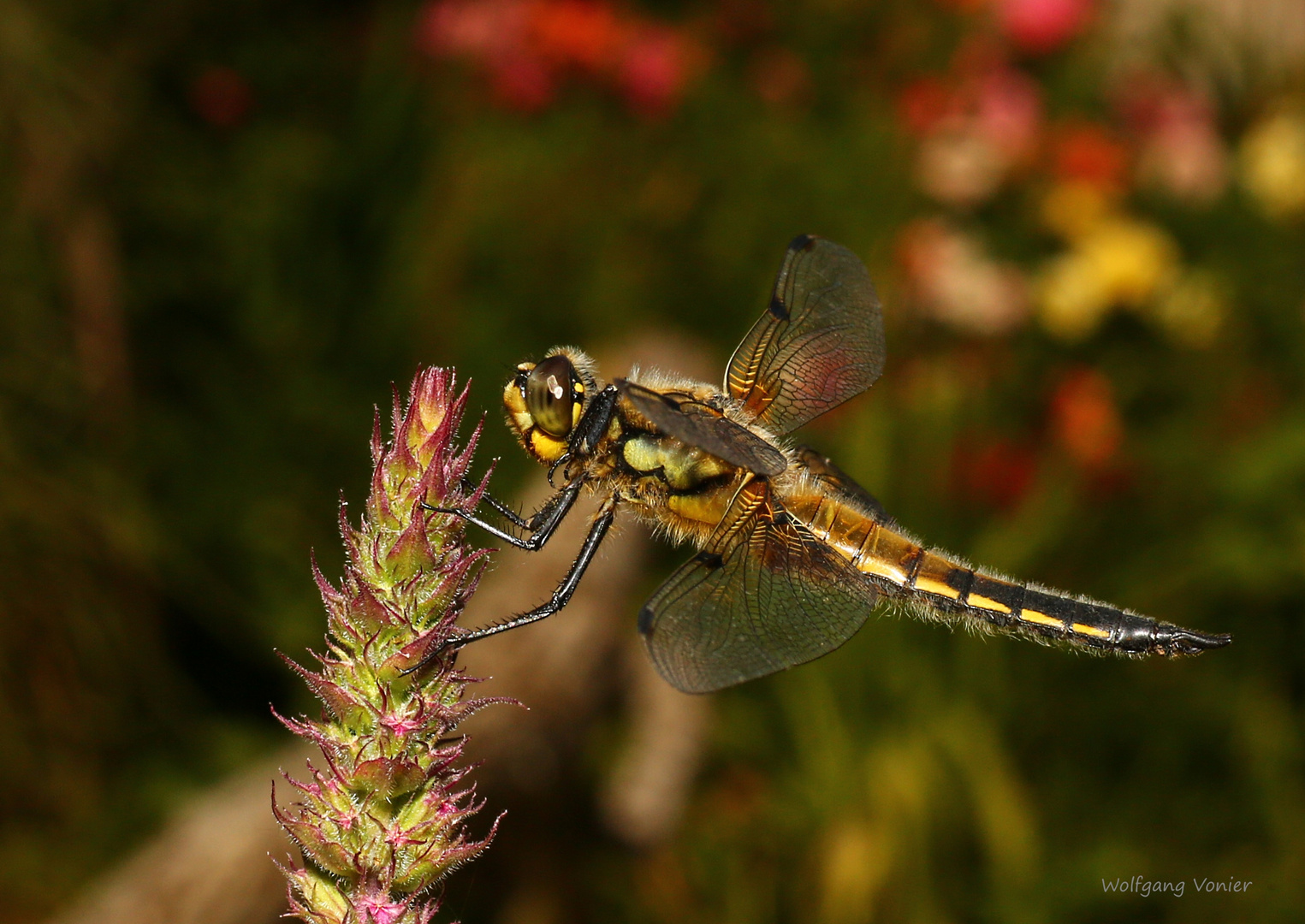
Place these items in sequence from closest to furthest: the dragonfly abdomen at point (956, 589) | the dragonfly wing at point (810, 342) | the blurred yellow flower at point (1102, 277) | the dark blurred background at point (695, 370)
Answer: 1. the dragonfly abdomen at point (956, 589)
2. the dragonfly wing at point (810, 342)
3. the dark blurred background at point (695, 370)
4. the blurred yellow flower at point (1102, 277)

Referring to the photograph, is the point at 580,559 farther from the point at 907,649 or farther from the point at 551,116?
the point at 551,116

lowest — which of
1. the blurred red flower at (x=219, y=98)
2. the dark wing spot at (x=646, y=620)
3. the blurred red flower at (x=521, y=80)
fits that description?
the dark wing spot at (x=646, y=620)

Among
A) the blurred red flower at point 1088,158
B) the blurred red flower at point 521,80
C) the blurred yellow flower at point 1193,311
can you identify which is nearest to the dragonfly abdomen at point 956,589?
the blurred yellow flower at point 1193,311

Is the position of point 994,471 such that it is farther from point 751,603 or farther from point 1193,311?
point 751,603

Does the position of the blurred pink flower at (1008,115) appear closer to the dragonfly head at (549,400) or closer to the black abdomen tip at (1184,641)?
the black abdomen tip at (1184,641)

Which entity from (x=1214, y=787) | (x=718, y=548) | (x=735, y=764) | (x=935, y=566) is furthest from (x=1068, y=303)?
(x=718, y=548)

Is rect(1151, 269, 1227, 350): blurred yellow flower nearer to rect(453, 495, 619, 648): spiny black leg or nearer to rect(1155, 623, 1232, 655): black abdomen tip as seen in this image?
rect(1155, 623, 1232, 655): black abdomen tip
